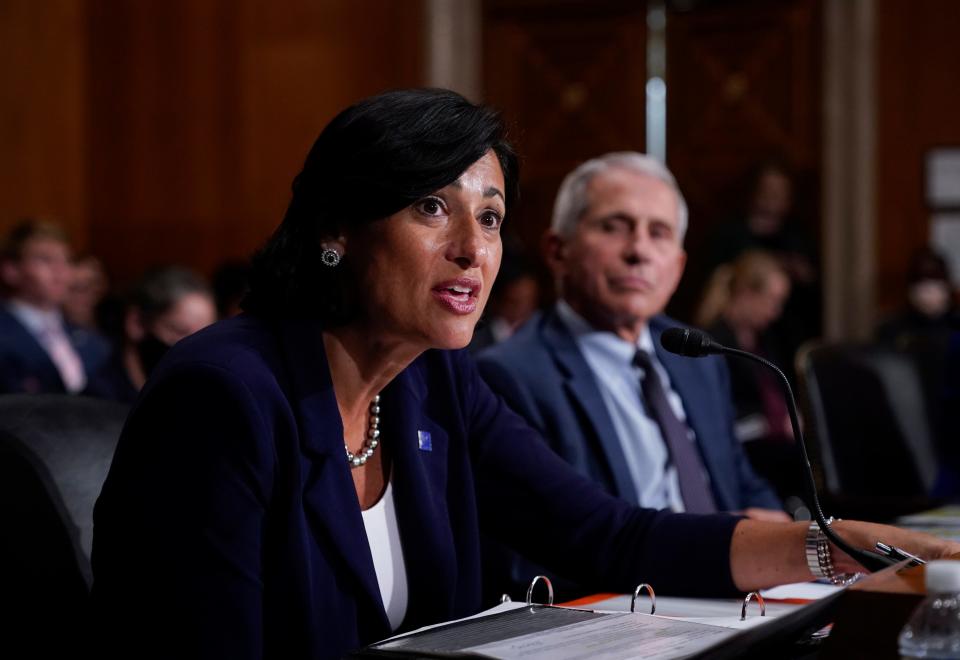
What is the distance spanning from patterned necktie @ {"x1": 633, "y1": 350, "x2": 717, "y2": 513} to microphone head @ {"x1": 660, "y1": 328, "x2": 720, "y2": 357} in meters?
0.86

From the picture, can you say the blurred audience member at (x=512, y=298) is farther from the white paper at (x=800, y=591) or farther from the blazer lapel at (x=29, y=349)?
the white paper at (x=800, y=591)

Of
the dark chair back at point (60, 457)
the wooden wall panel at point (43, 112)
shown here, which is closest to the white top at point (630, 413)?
the dark chair back at point (60, 457)

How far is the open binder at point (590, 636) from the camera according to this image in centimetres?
110

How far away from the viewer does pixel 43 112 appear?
8.46m

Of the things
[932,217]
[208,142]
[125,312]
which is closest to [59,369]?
[125,312]

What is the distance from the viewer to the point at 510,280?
20.9 ft

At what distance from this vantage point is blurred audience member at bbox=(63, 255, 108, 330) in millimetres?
7016

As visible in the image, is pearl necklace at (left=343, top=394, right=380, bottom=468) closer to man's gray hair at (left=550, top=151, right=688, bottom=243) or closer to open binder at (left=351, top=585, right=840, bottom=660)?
open binder at (left=351, top=585, right=840, bottom=660)

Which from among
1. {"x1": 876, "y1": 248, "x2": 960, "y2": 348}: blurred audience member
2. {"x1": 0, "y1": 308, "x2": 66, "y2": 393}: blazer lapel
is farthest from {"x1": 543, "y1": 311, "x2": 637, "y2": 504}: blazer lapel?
{"x1": 876, "y1": 248, "x2": 960, "y2": 348}: blurred audience member

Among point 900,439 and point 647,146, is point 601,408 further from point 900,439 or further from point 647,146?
point 647,146

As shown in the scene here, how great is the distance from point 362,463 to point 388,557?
132mm

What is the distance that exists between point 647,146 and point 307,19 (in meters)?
2.31

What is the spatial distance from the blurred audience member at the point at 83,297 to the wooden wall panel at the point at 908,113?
436 cm

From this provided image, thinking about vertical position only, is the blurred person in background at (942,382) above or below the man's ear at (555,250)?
below
